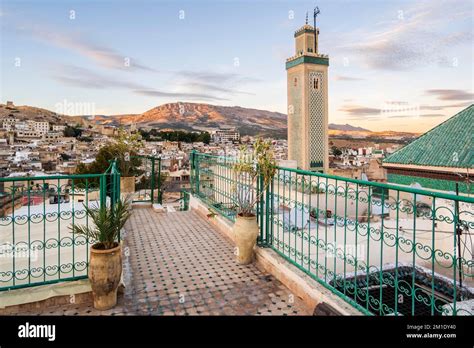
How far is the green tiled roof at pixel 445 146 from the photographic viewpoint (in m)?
17.3

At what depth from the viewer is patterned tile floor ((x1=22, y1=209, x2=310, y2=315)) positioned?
292 cm

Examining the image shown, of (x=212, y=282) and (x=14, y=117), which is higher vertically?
(x=14, y=117)

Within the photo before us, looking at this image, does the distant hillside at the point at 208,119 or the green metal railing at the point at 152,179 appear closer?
the green metal railing at the point at 152,179

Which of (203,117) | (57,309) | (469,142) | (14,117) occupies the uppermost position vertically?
(14,117)

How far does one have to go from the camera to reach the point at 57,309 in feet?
9.38

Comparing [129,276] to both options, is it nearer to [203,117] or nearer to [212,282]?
[212,282]

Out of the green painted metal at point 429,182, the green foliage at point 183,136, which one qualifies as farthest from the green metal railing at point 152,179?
the green foliage at point 183,136

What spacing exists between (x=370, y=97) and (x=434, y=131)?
29.8 feet

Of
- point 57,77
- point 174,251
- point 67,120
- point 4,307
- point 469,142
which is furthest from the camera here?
point 67,120

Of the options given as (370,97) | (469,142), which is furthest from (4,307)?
(370,97)

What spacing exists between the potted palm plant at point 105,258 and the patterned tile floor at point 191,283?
0.14 metres

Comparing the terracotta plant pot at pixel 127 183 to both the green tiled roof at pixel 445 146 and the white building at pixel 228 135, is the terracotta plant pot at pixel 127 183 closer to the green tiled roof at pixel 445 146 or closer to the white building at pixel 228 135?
the white building at pixel 228 135

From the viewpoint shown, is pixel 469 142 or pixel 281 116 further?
pixel 281 116
